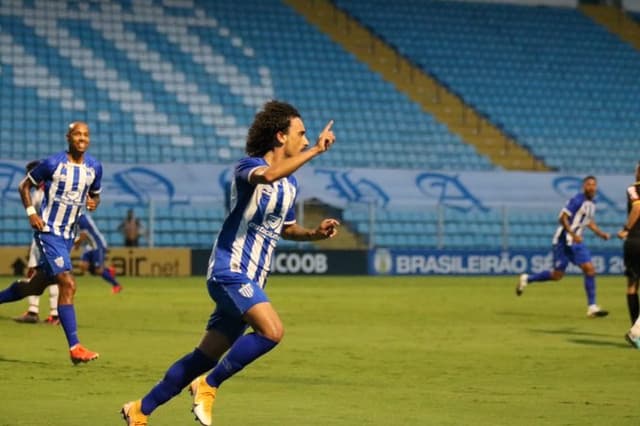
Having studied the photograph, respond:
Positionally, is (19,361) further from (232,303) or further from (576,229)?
(576,229)

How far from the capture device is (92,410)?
9.69 metres

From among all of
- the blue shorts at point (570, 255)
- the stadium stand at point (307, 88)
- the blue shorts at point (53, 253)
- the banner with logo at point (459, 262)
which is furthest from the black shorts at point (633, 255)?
the banner with logo at point (459, 262)

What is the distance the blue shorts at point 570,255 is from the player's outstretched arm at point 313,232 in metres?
13.3

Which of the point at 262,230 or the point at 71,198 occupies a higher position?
the point at 262,230

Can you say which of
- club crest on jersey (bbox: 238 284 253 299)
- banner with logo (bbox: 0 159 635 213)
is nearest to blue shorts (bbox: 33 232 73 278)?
club crest on jersey (bbox: 238 284 253 299)

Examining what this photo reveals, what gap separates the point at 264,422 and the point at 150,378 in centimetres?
288

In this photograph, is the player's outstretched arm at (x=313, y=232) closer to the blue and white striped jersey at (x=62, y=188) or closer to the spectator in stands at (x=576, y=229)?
the blue and white striped jersey at (x=62, y=188)

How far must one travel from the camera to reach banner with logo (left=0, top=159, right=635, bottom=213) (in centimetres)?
3334

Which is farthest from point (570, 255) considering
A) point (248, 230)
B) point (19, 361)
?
point (248, 230)

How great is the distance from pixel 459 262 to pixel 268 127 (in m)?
28.9

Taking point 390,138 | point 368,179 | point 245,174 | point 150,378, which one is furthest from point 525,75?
point 245,174

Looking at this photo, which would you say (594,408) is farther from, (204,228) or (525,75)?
(525,75)

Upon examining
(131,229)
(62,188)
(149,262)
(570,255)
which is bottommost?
(149,262)

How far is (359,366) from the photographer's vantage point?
13141 mm
